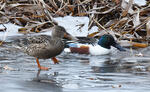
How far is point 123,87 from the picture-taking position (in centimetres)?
586

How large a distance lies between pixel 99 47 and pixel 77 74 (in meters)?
3.04

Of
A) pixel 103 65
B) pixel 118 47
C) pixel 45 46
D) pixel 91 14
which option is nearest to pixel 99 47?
pixel 118 47

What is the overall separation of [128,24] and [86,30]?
106cm

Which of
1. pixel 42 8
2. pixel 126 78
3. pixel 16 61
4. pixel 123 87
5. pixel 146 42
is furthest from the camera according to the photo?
pixel 42 8

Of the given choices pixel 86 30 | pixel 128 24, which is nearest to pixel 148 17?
pixel 128 24

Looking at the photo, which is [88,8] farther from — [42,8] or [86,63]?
[86,63]

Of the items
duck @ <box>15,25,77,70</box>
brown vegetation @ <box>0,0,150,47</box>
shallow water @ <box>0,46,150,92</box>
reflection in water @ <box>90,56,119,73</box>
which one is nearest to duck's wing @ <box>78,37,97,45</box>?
brown vegetation @ <box>0,0,150,47</box>

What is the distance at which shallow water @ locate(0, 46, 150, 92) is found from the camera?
5.82 metres

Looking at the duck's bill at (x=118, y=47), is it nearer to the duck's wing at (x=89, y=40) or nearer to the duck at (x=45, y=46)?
the duck's wing at (x=89, y=40)

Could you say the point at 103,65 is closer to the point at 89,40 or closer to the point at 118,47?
the point at 118,47

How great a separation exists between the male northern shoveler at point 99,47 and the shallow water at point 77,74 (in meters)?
0.43

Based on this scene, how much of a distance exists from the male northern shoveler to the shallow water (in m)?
0.43

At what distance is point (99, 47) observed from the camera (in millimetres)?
9750

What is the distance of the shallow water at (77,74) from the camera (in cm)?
582
